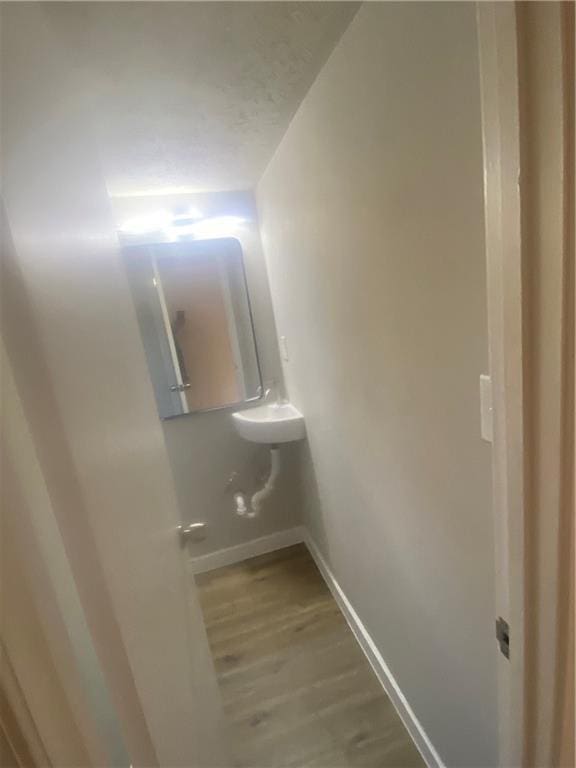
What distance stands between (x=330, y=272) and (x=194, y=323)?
47.6 inches

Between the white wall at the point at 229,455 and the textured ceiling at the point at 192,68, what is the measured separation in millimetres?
665

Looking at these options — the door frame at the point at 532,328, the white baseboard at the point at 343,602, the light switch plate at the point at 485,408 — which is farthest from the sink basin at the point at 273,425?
the door frame at the point at 532,328

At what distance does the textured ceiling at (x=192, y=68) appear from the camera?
3.10 ft

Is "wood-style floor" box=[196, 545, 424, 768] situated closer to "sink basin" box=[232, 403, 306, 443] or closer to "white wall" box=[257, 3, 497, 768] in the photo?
"white wall" box=[257, 3, 497, 768]

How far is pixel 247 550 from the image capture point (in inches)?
106

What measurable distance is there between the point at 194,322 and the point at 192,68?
1.41 metres

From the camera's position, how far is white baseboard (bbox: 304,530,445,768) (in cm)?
139

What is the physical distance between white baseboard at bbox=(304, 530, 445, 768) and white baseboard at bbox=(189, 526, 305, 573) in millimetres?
424

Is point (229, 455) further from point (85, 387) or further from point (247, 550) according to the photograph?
point (85, 387)

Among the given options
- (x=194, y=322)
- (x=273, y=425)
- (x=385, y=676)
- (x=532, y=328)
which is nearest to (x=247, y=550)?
(x=273, y=425)

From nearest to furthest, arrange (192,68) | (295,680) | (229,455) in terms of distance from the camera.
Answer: (192,68) → (295,680) → (229,455)

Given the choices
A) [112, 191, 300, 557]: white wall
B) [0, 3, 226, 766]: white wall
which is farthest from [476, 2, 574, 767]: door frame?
[112, 191, 300, 557]: white wall

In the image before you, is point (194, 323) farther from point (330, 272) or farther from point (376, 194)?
point (376, 194)

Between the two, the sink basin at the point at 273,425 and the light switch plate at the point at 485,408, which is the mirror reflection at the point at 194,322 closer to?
the sink basin at the point at 273,425
